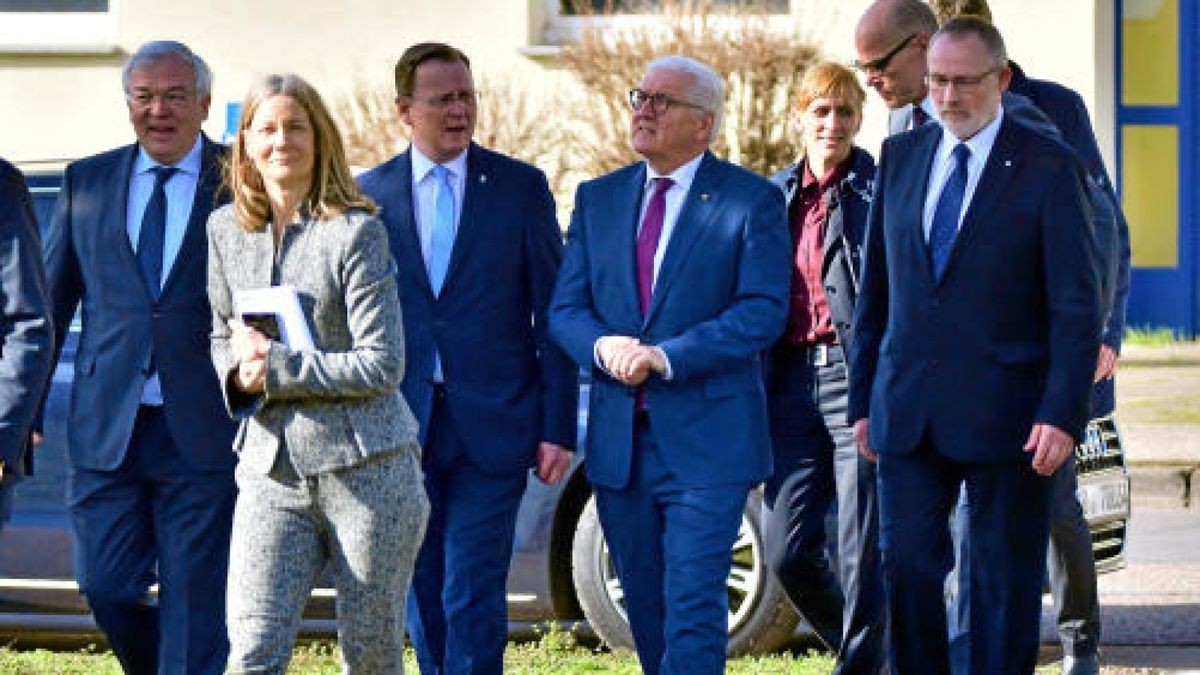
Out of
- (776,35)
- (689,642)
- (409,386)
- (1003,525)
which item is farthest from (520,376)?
(776,35)

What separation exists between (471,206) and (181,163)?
822mm

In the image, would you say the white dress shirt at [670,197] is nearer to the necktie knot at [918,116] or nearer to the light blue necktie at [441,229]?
the light blue necktie at [441,229]

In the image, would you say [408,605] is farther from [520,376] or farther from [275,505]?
[275,505]

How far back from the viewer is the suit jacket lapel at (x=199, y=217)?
7.41m

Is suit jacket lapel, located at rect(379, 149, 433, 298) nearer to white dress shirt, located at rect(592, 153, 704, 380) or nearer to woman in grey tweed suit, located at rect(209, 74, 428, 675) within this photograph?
white dress shirt, located at rect(592, 153, 704, 380)

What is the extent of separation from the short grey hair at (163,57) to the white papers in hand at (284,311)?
127 centimetres

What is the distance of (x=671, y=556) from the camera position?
23.7 feet

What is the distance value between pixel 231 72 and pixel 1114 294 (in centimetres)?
1514

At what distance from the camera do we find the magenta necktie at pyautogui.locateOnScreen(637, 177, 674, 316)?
24.2 ft

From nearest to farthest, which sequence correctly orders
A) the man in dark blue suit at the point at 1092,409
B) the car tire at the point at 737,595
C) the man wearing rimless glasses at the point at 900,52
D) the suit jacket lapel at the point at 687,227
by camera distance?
the suit jacket lapel at the point at 687,227
the man wearing rimless glasses at the point at 900,52
the man in dark blue suit at the point at 1092,409
the car tire at the point at 737,595

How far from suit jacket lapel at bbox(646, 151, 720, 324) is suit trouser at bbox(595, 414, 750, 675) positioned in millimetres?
362

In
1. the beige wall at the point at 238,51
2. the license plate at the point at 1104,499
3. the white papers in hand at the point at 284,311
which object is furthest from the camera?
the beige wall at the point at 238,51

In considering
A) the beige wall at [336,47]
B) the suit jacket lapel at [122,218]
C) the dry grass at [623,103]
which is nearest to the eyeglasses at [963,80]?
the suit jacket lapel at [122,218]

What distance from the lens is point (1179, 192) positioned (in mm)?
22406
